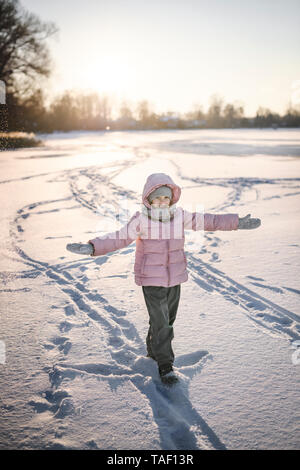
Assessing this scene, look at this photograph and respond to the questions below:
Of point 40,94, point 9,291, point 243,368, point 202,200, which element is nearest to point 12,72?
point 40,94

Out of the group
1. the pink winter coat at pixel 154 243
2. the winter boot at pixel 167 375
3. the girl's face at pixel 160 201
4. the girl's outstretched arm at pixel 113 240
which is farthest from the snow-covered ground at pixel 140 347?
the girl's face at pixel 160 201

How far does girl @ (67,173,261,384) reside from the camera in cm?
201

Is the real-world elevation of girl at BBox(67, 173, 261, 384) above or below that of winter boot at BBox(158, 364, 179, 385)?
above

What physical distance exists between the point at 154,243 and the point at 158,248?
43 mm

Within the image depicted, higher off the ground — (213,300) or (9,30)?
(9,30)

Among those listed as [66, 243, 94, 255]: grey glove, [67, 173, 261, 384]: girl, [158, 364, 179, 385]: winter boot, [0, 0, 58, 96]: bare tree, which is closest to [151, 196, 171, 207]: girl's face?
[67, 173, 261, 384]: girl

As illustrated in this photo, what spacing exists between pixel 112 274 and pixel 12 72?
19852mm

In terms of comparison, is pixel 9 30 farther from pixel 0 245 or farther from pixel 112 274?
pixel 112 274

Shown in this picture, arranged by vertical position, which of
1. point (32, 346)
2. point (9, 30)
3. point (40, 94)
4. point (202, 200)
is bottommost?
point (32, 346)

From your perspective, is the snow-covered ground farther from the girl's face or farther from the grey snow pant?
the girl's face

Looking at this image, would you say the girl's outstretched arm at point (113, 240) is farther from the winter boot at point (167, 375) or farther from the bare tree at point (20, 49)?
the bare tree at point (20, 49)

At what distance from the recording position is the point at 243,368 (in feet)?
7.09

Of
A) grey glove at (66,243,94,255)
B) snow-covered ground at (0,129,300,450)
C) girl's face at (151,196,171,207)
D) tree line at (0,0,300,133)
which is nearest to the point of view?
snow-covered ground at (0,129,300,450)
